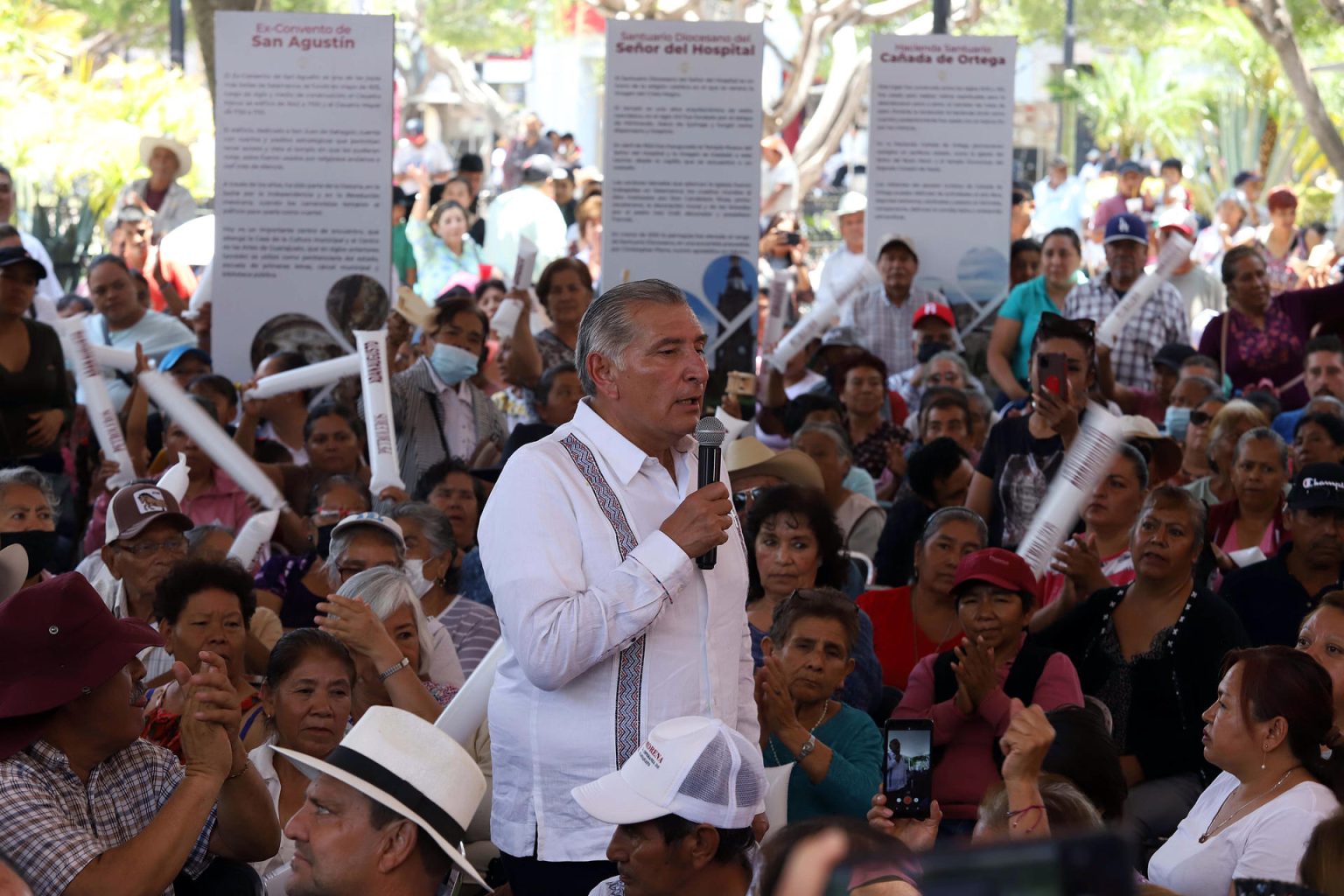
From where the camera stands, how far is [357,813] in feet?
10.2

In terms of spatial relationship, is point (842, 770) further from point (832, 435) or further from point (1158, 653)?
point (832, 435)

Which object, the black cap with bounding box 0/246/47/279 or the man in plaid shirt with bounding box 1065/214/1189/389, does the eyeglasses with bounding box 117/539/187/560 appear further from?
the man in plaid shirt with bounding box 1065/214/1189/389

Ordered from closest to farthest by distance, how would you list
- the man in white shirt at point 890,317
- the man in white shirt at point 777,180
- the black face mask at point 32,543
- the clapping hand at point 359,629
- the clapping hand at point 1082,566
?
the clapping hand at point 359,629 → the clapping hand at point 1082,566 → the black face mask at point 32,543 → the man in white shirt at point 890,317 → the man in white shirt at point 777,180

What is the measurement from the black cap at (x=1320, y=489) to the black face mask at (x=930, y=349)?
171 inches

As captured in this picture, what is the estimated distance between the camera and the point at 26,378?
25.8 feet

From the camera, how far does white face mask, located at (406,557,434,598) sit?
5.95 meters

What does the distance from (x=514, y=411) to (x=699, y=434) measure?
19.1ft

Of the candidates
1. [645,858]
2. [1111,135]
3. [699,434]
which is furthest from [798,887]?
[1111,135]

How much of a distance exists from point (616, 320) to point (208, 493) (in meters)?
4.63

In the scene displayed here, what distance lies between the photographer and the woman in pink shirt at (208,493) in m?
7.54

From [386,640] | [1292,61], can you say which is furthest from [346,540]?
[1292,61]

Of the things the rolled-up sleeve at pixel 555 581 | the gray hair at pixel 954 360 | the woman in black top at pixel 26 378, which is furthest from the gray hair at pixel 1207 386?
the rolled-up sleeve at pixel 555 581

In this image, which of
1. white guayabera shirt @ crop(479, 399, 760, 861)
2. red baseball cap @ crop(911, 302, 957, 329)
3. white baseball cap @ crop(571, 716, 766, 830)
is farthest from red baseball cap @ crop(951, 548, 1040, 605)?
red baseball cap @ crop(911, 302, 957, 329)

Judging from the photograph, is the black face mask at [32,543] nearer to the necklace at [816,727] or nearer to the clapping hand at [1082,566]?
the necklace at [816,727]
